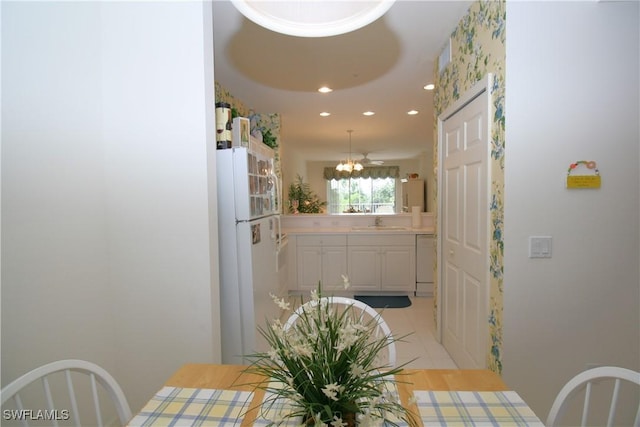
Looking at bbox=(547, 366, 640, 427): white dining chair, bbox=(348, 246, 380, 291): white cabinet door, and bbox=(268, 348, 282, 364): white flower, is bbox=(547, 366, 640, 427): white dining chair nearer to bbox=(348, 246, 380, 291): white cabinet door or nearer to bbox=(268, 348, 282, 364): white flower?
bbox=(268, 348, 282, 364): white flower

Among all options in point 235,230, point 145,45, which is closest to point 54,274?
point 235,230

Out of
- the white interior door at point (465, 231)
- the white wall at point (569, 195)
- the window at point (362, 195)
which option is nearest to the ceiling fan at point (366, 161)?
the window at point (362, 195)

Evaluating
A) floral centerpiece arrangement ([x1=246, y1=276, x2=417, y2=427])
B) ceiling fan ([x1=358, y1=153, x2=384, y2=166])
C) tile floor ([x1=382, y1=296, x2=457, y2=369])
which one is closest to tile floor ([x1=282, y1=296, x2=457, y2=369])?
tile floor ([x1=382, y1=296, x2=457, y2=369])

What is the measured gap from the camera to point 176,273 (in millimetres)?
1693

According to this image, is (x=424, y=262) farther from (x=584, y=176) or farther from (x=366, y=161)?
(x=366, y=161)

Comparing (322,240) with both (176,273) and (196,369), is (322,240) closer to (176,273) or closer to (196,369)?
(176,273)

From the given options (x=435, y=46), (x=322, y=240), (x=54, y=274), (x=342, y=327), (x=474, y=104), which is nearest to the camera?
(x=342, y=327)

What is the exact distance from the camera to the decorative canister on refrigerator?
2041mm

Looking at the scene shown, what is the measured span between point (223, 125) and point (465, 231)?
5.56ft

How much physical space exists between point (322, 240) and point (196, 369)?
312 cm

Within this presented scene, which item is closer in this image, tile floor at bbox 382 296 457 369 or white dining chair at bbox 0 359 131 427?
white dining chair at bbox 0 359 131 427

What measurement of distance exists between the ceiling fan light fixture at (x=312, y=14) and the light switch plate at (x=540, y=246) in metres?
1.40

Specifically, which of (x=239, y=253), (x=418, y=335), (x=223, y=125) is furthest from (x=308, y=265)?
(x=223, y=125)

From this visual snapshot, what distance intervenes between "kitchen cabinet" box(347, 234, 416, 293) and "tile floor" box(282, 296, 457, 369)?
11.4 inches
